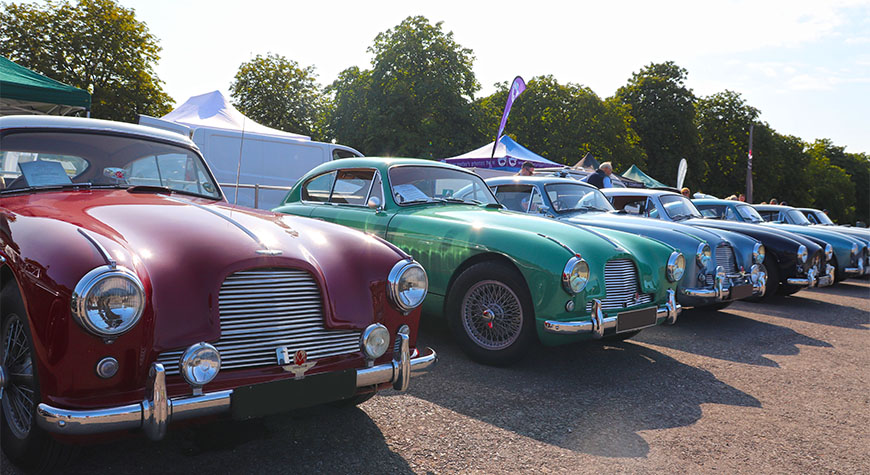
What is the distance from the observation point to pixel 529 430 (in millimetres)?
3309

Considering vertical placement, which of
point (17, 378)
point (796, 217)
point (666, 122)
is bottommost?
point (17, 378)

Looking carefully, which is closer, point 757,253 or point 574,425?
point 574,425

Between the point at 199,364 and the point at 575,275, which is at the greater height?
the point at 575,275

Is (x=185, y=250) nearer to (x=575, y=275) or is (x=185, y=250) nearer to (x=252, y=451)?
(x=252, y=451)

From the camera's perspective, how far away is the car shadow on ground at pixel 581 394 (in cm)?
334

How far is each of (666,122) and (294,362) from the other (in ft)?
132

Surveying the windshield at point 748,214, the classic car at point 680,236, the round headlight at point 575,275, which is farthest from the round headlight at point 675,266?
the windshield at point 748,214

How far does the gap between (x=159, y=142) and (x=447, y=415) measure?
107 inches

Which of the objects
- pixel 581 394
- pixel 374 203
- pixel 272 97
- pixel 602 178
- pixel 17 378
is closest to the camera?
pixel 17 378

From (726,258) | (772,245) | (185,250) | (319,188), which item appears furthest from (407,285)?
(772,245)

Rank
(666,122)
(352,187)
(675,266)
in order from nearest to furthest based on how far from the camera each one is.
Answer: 1. (675,266)
2. (352,187)
3. (666,122)

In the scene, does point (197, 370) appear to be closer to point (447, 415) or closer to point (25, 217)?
point (25, 217)

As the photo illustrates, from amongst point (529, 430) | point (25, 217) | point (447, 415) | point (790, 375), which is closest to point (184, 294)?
point (25, 217)

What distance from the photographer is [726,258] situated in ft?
23.1
